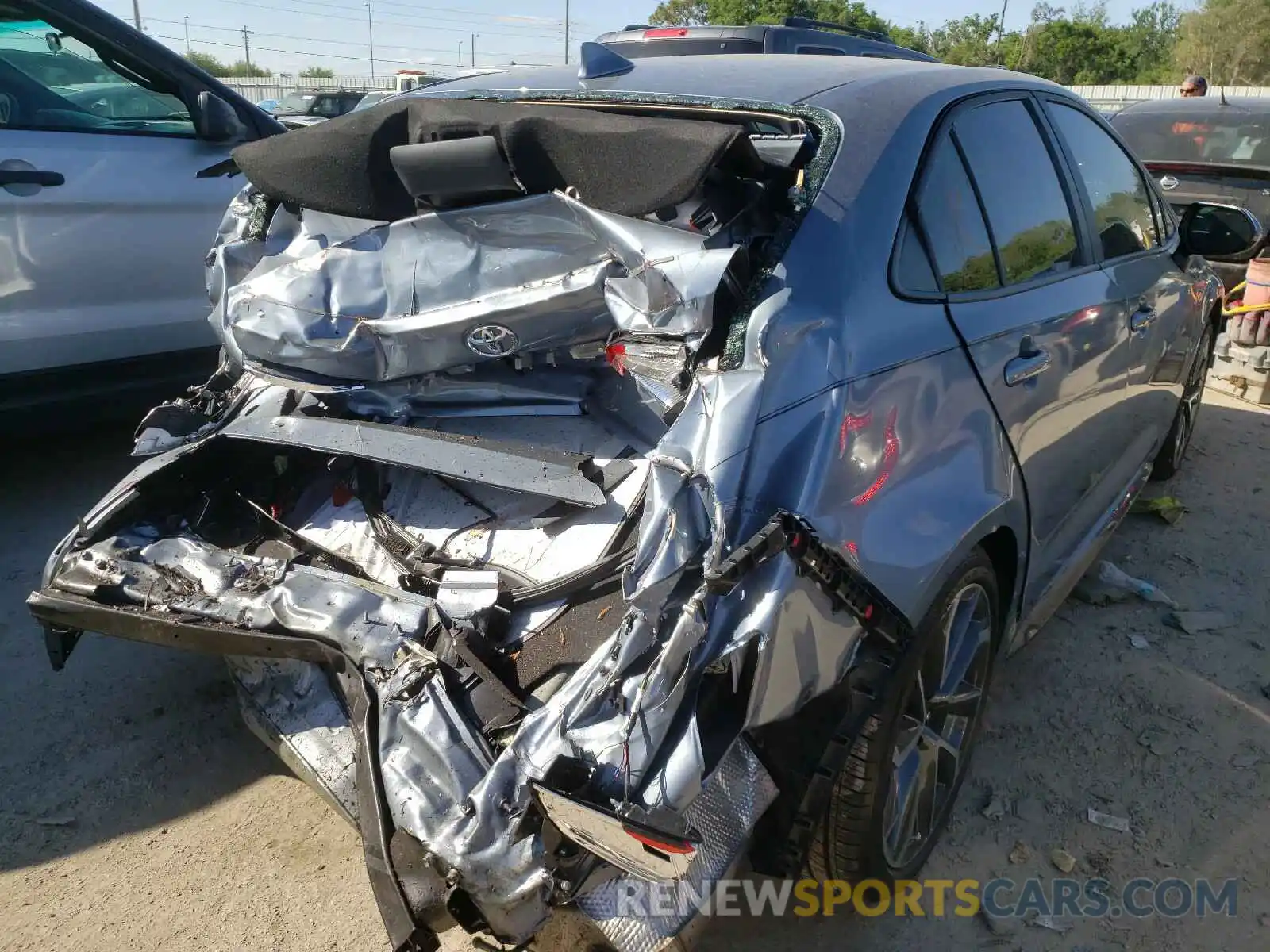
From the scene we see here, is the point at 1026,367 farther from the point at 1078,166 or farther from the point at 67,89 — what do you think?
the point at 67,89

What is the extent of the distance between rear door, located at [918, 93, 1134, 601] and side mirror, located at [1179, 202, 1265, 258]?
108 cm

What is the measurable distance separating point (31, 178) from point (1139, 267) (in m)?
4.16

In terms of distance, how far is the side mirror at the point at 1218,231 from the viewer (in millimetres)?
3854

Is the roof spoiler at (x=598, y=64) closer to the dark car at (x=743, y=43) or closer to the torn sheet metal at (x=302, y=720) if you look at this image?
the torn sheet metal at (x=302, y=720)

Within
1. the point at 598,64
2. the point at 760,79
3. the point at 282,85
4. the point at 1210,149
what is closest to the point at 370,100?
the point at 1210,149

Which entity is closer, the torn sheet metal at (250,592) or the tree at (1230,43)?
the torn sheet metal at (250,592)

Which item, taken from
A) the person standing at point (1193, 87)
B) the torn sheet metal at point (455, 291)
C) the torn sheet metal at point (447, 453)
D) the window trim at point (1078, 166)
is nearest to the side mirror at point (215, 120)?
the torn sheet metal at point (455, 291)

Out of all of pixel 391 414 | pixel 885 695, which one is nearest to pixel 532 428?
pixel 391 414

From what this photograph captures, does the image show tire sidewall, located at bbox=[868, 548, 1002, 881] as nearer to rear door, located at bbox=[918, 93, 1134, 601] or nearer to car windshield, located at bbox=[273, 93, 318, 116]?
rear door, located at bbox=[918, 93, 1134, 601]

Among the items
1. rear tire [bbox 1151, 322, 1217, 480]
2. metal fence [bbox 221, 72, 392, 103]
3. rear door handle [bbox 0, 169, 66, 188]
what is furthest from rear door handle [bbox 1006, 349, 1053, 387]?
metal fence [bbox 221, 72, 392, 103]

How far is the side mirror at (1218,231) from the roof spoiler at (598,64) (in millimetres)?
2457

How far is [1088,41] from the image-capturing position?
4647 cm

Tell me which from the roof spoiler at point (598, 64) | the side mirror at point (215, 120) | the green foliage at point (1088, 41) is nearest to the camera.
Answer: the roof spoiler at point (598, 64)

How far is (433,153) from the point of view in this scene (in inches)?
94.4
